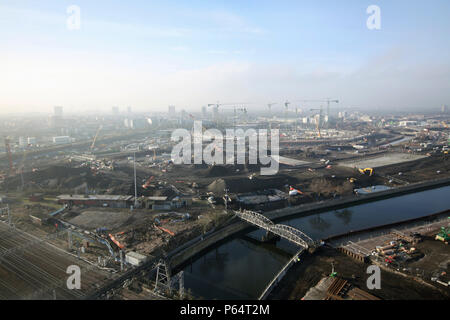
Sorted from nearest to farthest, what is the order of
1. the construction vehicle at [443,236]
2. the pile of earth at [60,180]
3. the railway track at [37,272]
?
the railway track at [37,272] < the construction vehicle at [443,236] < the pile of earth at [60,180]

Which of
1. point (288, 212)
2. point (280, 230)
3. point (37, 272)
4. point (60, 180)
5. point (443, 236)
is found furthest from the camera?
point (60, 180)

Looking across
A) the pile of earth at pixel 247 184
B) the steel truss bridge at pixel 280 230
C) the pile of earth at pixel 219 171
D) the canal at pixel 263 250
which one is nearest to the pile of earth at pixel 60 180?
the pile of earth at pixel 219 171

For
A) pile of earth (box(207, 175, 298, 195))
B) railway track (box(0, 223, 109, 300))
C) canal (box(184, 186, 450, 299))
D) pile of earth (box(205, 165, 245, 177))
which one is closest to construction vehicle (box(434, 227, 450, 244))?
canal (box(184, 186, 450, 299))

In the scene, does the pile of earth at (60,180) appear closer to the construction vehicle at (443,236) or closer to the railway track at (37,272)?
the railway track at (37,272)

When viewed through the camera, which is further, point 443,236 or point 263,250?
point 263,250

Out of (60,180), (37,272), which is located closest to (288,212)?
(37,272)

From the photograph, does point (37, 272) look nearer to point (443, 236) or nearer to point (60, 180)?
point (60, 180)
